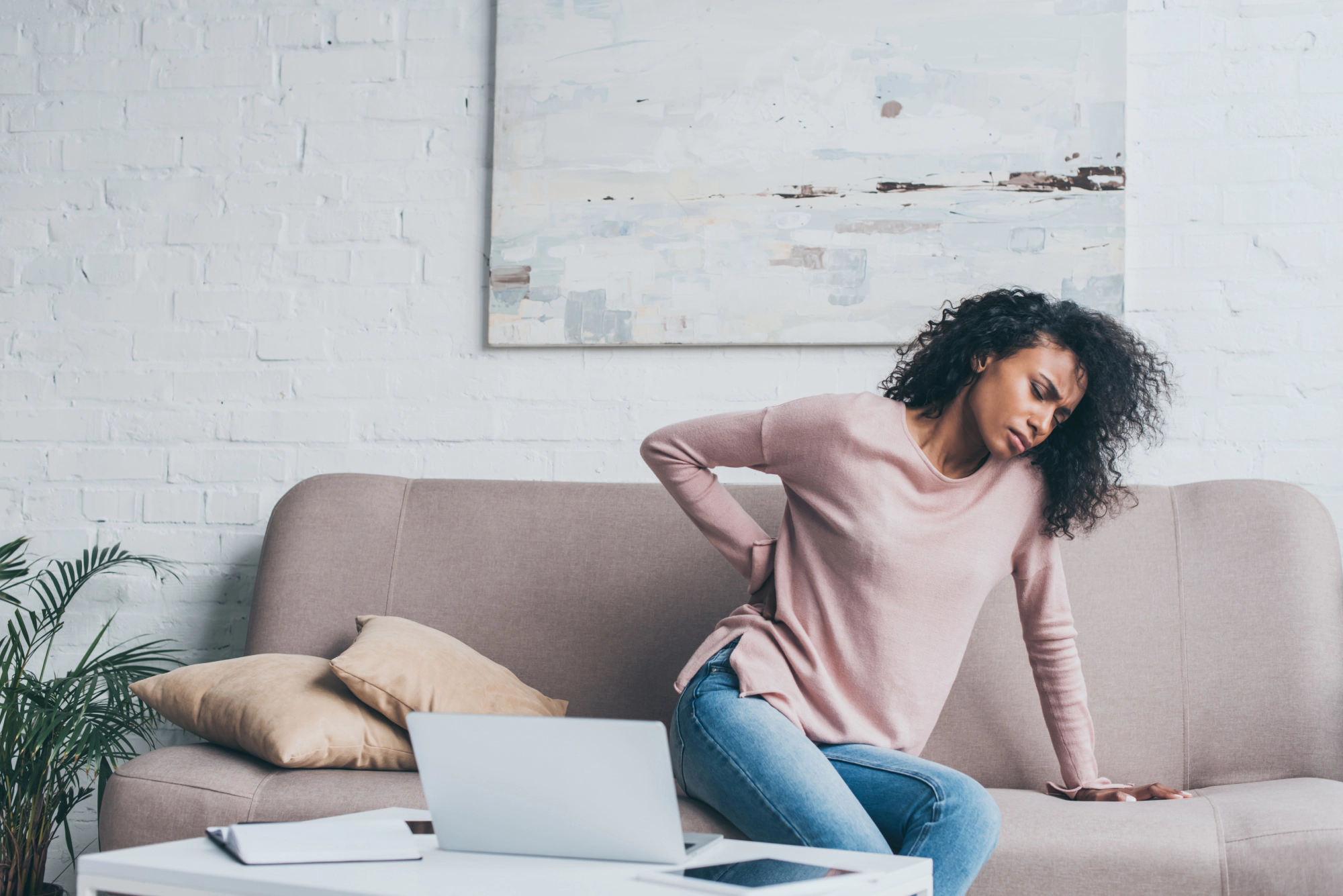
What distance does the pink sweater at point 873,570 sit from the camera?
1.46 meters

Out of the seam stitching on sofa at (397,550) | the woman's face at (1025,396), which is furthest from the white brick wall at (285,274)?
the woman's face at (1025,396)

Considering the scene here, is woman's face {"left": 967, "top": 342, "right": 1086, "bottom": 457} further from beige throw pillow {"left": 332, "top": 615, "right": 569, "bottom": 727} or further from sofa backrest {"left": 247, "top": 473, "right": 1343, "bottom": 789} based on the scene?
beige throw pillow {"left": 332, "top": 615, "right": 569, "bottom": 727}

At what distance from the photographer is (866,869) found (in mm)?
852

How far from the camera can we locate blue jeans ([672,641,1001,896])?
122 cm

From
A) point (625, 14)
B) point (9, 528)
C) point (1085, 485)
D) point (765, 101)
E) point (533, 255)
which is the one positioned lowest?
point (9, 528)

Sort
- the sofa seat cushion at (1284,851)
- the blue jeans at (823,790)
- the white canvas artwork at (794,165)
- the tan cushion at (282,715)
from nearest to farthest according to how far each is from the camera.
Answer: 1. the blue jeans at (823,790)
2. the sofa seat cushion at (1284,851)
3. the tan cushion at (282,715)
4. the white canvas artwork at (794,165)

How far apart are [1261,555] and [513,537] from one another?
4.32ft

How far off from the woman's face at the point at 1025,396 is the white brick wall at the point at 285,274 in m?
0.70

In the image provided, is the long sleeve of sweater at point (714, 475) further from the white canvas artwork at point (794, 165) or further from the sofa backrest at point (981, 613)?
the white canvas artwork at point (794, 165)

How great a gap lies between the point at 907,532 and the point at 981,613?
477 millimetres

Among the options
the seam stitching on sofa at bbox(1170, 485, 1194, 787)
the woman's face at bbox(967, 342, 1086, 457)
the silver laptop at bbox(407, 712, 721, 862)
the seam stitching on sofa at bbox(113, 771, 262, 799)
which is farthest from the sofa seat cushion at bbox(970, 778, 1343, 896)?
the seam stitching on sofa at bbox(113, 771, 262, 799)

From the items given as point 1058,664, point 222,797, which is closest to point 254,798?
point 222,797

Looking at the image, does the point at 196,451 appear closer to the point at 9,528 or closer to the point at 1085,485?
the point at 9,528

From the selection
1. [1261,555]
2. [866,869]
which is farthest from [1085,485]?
[866,869]
